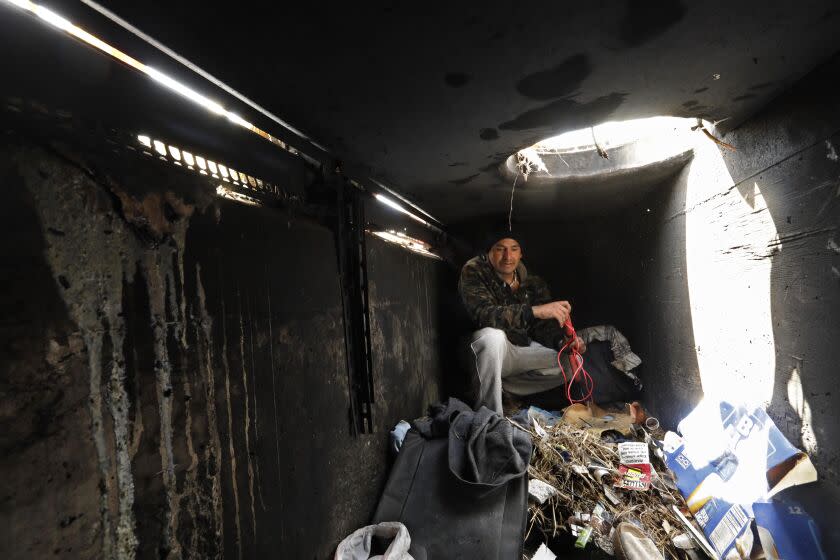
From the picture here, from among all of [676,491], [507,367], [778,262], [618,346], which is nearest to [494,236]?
[507,367]

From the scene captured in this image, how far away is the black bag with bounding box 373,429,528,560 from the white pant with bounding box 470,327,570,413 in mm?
1142

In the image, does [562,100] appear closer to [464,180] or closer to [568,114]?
[568,114]

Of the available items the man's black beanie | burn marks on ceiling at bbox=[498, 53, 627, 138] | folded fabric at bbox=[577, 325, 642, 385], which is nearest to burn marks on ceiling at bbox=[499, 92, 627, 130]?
burn marks on ceiling at bbox=[498, 53, 627, 138]

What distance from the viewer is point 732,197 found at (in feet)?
7.06

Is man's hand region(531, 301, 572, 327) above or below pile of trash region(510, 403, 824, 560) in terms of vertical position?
above

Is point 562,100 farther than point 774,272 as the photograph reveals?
No

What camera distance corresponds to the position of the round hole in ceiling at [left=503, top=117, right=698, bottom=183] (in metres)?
2.69

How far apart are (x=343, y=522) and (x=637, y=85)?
245 cm

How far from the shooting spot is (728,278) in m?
2.25

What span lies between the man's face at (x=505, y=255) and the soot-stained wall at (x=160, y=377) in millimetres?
2679

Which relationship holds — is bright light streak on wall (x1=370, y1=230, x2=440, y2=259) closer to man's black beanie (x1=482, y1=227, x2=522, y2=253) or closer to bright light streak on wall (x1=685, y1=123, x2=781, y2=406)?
man's black beanie (x1=482, y1=227, x2=522, y2=253)

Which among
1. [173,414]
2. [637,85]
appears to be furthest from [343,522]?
[637,85]

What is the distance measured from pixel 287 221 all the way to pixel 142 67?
0.73 metres

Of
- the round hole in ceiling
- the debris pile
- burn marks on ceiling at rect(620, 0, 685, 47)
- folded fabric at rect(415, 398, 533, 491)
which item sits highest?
the round hole in ceiling
